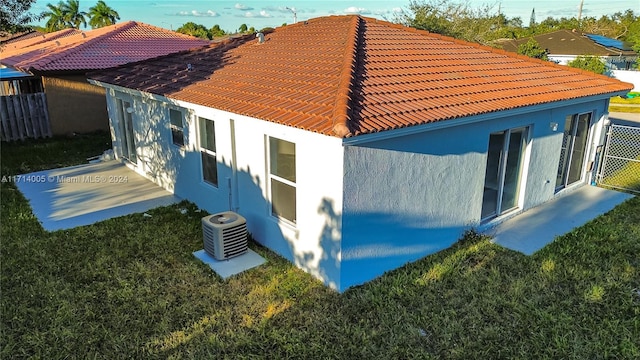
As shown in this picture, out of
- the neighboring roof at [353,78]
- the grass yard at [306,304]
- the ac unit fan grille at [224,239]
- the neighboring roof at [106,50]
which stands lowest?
the grass yard at [306,304]

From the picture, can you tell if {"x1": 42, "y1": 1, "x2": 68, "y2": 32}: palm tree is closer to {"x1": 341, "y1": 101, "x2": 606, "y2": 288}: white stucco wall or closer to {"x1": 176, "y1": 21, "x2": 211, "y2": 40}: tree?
{"x1": 176, "y1": 21, "x2": 211, "y2": 40}: tree

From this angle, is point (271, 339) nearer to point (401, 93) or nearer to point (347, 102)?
point (347, 102)

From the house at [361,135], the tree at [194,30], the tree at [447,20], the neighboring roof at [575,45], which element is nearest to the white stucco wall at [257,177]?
the house at [361,135]

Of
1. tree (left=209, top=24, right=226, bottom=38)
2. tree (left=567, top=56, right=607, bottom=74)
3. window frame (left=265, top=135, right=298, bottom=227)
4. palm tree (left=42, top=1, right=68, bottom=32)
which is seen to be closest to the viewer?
window frame (left=265, top=135, right=298, bottom=227)

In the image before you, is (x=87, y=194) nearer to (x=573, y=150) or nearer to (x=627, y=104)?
(x=573, y=150)

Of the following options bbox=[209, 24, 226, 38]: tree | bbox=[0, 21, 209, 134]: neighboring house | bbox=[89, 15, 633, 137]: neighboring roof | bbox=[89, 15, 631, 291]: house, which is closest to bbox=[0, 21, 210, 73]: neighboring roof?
bbox=[0, 21, 209, 134]: neighboring house

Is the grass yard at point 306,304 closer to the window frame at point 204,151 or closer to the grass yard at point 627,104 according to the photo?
the window frame at point 204,151

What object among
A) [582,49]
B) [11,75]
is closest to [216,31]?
[582,49]
